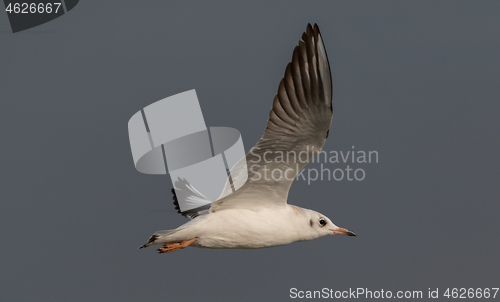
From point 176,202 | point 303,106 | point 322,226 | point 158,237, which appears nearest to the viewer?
point 303,106

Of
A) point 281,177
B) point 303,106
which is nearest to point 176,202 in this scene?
point 281,177

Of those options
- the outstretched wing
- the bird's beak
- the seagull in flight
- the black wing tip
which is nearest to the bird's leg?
the seagull in flight

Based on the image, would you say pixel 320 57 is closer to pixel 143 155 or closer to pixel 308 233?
pixel 308 233

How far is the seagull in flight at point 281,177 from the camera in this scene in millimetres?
8195

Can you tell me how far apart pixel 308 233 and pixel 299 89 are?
9.00ft

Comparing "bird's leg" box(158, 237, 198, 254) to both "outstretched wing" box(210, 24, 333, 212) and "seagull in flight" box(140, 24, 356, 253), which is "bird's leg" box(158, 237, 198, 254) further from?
"outstretched wing" box(210, 24, 333, 212)

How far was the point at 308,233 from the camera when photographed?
998 cm

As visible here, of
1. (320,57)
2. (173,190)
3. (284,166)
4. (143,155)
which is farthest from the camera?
(173,190)

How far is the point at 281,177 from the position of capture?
30.3 feet

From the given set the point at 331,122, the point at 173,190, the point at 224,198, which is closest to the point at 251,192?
the point at 224,198

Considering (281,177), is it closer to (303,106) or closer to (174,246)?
(303,106)

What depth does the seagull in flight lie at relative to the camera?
8.20 meters

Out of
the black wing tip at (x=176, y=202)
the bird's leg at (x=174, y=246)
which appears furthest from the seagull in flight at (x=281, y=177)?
the black wing tip at (x=176, y=202)

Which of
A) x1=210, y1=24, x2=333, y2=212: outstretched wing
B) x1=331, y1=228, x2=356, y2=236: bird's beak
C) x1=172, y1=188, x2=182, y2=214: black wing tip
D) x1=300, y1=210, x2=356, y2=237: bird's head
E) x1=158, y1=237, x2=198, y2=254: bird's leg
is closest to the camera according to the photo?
x1=210, y1=24, x2=333, y2=212: outstretched wing
